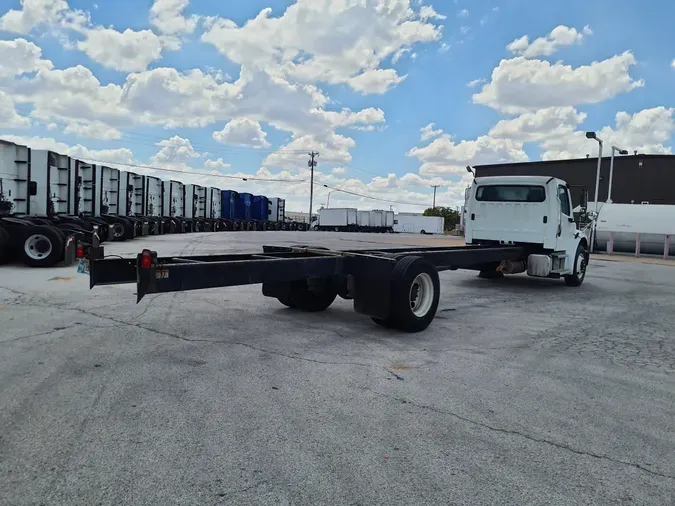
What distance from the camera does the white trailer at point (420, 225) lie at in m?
78.6

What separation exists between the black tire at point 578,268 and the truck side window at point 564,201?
1.15 m

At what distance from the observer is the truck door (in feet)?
39.2

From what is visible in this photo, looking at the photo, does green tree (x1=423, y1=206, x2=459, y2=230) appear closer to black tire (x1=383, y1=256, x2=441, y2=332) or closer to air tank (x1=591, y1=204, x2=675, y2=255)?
air tank (x1=591, y1=204, x2=675, y2=255)

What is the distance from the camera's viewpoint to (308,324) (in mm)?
7406

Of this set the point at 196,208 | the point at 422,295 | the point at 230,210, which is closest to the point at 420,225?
the point at 230,210

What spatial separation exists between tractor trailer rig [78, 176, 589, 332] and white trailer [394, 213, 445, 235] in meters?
65.3

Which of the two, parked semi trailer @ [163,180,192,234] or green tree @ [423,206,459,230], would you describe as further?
green tree @ [423,206,459,230]

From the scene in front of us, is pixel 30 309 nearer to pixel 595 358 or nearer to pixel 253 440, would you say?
pixel 253 440

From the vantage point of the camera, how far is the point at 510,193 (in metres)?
12.3

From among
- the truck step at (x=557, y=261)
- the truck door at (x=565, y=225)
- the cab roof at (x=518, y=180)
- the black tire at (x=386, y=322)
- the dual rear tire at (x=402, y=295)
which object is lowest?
the black tire at (x=386, y=322)

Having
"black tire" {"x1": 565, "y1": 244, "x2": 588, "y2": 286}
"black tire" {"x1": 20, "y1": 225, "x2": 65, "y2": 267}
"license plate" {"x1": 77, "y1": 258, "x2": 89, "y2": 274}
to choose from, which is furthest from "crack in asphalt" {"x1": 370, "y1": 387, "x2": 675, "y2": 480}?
"black tire" {"x1": 20, "y1": 225, "x2": 65, "y2": 267}

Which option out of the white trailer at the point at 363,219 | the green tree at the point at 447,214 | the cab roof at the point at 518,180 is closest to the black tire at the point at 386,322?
the cab roof at the point at 518,180

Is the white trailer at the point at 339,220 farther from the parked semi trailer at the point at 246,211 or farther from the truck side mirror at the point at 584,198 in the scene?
the truck side mirror at the point at 584,198

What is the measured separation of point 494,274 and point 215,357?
400 inches
